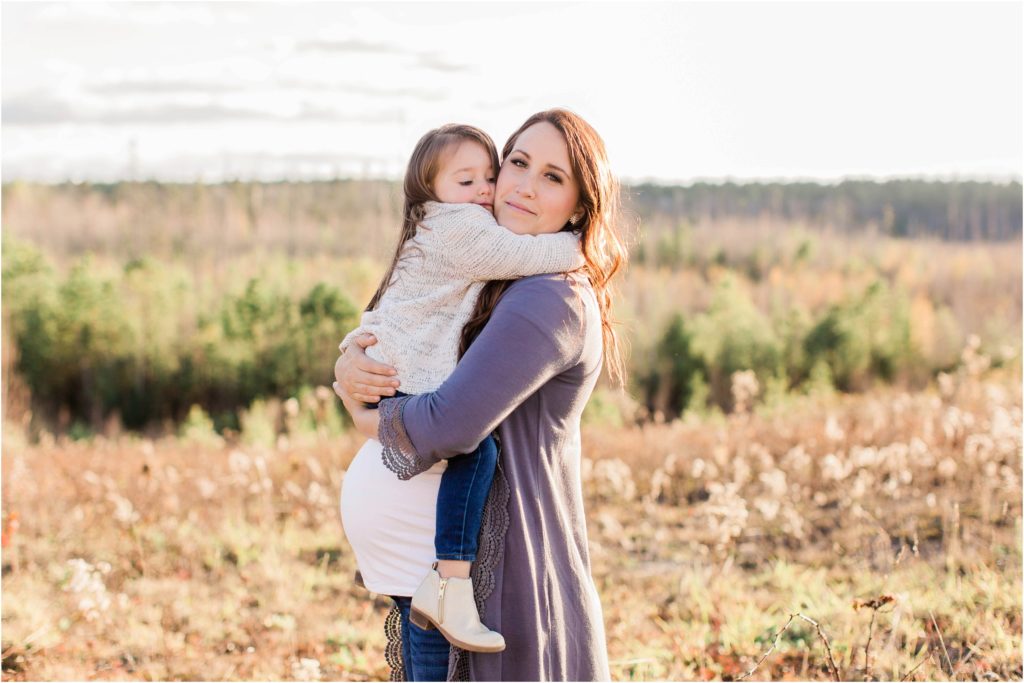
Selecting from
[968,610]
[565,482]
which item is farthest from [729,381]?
[565,482]

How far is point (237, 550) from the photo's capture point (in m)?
6.32

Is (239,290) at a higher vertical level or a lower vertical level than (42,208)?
lower

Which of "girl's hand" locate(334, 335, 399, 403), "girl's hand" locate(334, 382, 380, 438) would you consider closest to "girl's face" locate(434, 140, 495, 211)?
"girl's hand" locate(334, 335, 399, 403)

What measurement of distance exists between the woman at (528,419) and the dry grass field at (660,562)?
1.47 m

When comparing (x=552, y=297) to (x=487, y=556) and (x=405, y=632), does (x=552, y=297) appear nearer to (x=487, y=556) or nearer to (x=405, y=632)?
(x=487, y=556)

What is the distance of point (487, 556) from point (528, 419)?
14.7 inches

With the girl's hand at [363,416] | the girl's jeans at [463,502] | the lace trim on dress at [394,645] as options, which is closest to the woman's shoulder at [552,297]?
the girl's jeans at [463,502]

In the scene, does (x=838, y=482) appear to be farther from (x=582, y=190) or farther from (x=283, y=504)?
(x=582, y=190)

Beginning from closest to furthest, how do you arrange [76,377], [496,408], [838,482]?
1. [496,408]
2. [838,482]
3. [76,377]

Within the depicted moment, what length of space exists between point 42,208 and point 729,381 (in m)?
23.5

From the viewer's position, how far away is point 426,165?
3092mm

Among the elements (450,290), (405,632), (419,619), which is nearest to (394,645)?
(405,632)

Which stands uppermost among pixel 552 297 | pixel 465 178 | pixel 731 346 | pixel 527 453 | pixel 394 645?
pixel 465 178

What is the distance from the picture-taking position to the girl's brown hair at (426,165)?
10.0 feet
